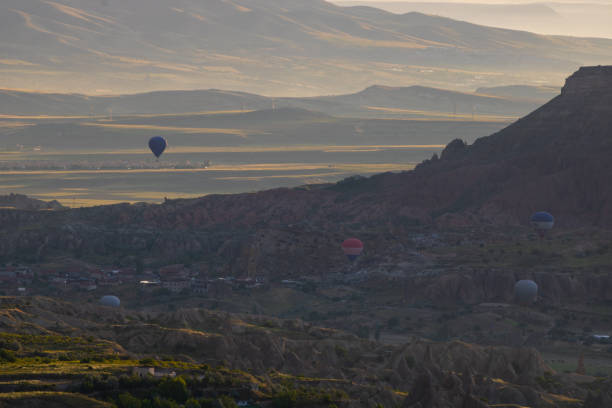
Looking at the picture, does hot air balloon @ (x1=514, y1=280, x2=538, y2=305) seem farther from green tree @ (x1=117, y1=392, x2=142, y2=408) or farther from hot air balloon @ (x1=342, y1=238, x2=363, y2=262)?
green tree @ (x1=117, y1=392, x2=142, y2=408)

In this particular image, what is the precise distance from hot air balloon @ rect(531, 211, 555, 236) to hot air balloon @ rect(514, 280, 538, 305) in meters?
24.6

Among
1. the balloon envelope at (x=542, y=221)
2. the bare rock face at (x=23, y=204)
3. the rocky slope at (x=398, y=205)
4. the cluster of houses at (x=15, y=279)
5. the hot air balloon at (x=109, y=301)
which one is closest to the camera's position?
the hot air balloon at (x=109, y=301)

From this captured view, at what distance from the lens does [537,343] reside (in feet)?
364

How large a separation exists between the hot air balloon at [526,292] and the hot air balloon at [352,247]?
22.4m

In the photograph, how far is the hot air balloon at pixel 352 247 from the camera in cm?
14062

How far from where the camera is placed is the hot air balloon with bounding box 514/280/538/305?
121750 mm

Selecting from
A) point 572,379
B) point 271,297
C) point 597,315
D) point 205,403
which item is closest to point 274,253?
point 271,297

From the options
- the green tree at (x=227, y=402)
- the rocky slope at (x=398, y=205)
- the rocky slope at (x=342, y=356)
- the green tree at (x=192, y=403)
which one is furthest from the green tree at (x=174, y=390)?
the rocky slope at (x=398, y=205)

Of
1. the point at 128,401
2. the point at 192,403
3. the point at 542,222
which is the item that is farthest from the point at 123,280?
the point at 128,401

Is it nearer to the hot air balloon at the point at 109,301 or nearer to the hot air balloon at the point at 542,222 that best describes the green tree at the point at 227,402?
the hot air balloon at the point at 109,301

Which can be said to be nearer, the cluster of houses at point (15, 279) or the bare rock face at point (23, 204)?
the cluster of houses at point (15, 279)

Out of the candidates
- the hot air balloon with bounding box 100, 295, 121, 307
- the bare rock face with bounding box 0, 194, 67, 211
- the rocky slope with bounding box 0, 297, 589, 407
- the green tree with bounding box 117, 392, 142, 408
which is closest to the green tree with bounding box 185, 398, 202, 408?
the green tree with bounding box 117, 392, 142, 408

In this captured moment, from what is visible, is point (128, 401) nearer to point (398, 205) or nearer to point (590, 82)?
point (398, 205)

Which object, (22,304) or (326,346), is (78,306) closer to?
(22,304)
